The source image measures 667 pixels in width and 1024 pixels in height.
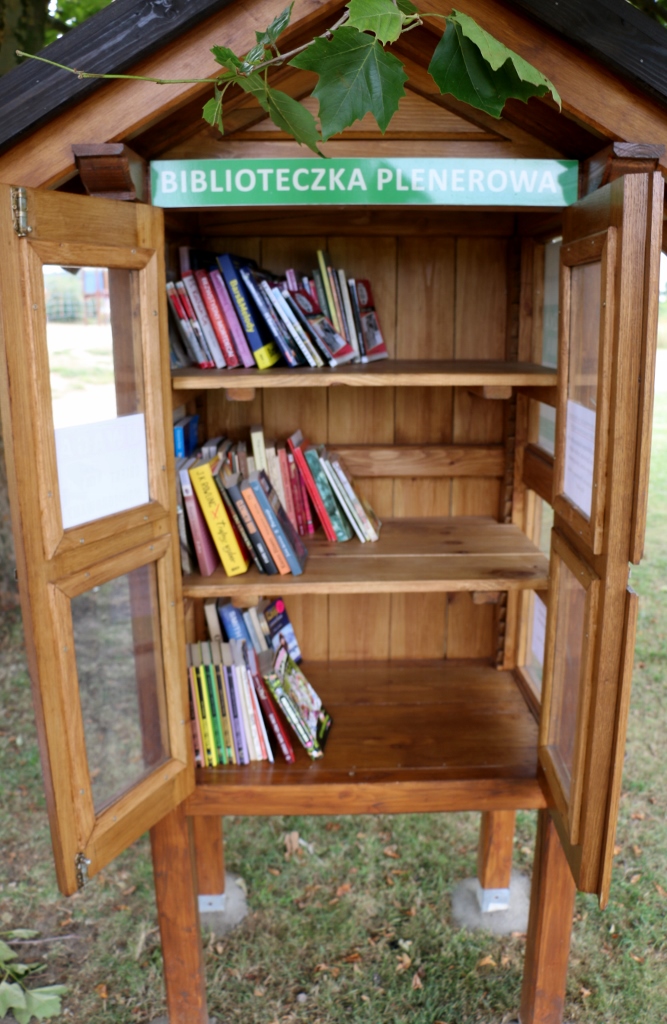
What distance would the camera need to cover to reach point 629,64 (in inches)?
65.7

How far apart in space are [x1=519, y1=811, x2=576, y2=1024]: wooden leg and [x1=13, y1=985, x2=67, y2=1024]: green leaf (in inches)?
58.1

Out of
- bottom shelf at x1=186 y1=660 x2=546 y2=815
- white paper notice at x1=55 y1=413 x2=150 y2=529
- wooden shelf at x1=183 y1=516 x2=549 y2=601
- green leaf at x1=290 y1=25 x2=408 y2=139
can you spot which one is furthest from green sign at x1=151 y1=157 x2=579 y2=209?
bottom shelf at x1=186 y1=660 x2=546 y2=815

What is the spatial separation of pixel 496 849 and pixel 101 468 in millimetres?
2120

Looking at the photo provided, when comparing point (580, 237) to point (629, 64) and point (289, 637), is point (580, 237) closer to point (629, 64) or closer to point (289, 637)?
point (629, 64)

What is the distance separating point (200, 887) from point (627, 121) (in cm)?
285

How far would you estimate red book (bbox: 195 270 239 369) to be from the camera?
7.66 feet

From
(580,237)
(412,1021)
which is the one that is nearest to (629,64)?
(580,237)

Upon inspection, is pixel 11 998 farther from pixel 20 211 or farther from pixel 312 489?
pixel 20 211

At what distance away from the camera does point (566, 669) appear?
207 cm

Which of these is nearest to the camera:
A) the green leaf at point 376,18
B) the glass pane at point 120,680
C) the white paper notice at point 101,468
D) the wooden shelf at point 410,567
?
the green leaf at point 376,18

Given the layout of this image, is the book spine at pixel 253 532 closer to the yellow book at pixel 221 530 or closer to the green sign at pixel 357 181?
the yellow book at pixel 221 530

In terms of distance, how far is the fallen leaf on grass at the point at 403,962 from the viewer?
2820mm

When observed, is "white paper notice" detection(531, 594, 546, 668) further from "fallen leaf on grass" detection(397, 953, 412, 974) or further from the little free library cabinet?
"fallen leaf on grass" detection(397, 953, 412, 974)

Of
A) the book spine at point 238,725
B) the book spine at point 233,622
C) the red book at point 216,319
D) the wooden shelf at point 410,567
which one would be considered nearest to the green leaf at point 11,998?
the book spine at point 238,725
